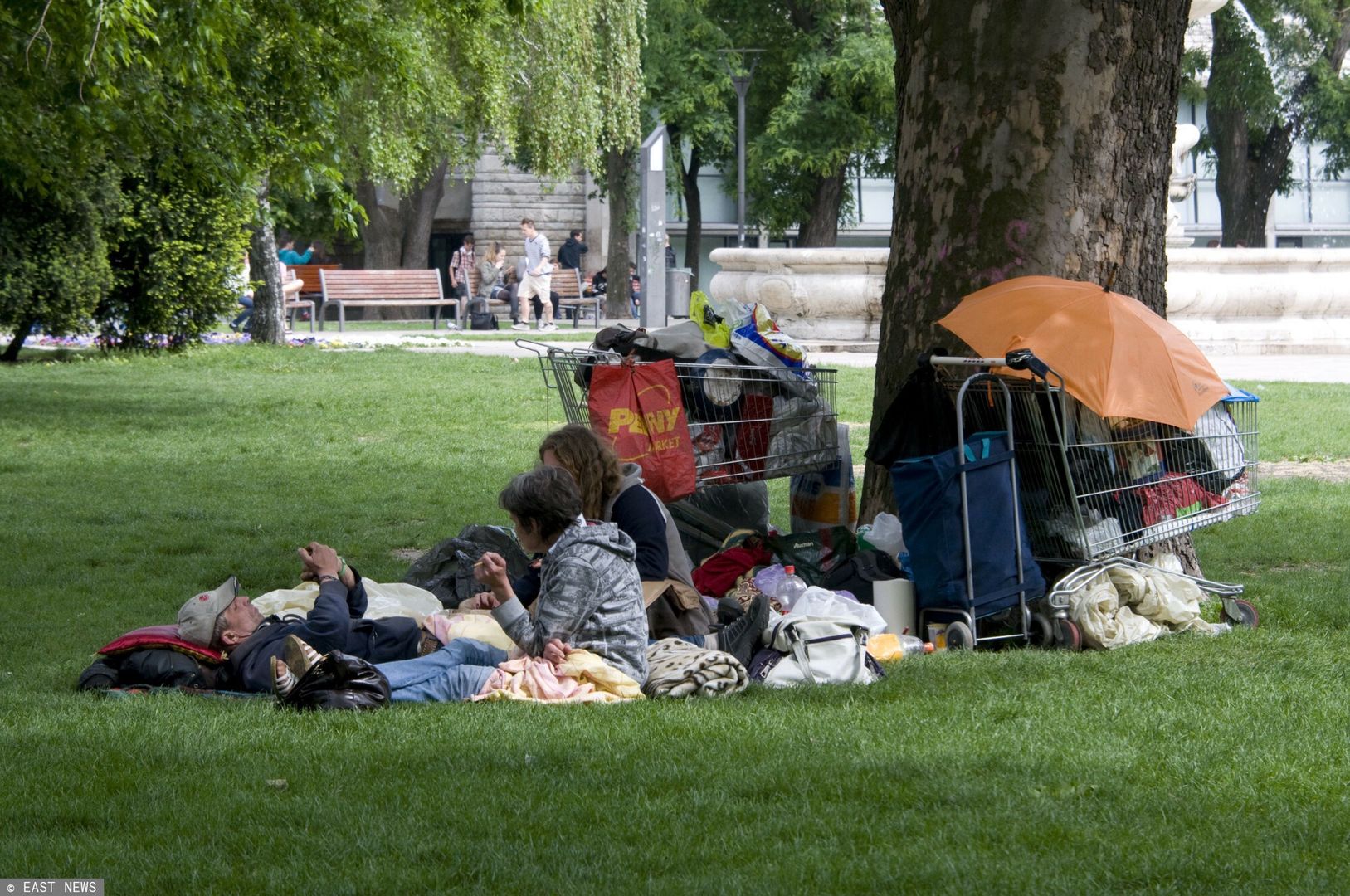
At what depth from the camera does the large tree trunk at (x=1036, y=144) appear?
24.6ft

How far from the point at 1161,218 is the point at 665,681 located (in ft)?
11.7

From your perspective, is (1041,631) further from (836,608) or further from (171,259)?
(171,259)

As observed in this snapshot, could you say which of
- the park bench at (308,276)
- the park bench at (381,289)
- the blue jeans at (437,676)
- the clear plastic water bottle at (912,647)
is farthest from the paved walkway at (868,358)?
the blue jeans at (437,676)

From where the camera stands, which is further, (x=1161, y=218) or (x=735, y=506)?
(x=735, y=506)

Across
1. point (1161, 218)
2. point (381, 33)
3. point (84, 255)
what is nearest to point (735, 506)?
point (1161, 218)

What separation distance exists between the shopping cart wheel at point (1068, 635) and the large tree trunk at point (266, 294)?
64.8ft

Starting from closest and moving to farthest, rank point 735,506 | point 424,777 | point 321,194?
1. point 424,777
2. point 735,506
3. point 321,194

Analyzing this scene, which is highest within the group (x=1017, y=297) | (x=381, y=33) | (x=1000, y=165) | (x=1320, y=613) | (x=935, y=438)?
(x=381, y=33)

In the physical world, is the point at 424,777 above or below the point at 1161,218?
below

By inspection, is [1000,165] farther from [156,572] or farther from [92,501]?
[92,501]

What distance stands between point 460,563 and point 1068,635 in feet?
8.69

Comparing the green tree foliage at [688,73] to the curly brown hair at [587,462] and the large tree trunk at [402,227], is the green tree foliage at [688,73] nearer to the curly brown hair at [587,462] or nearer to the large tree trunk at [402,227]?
the large tree trunk at [402,227]

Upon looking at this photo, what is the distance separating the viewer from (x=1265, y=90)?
123 ft

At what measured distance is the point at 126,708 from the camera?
5.58 m
